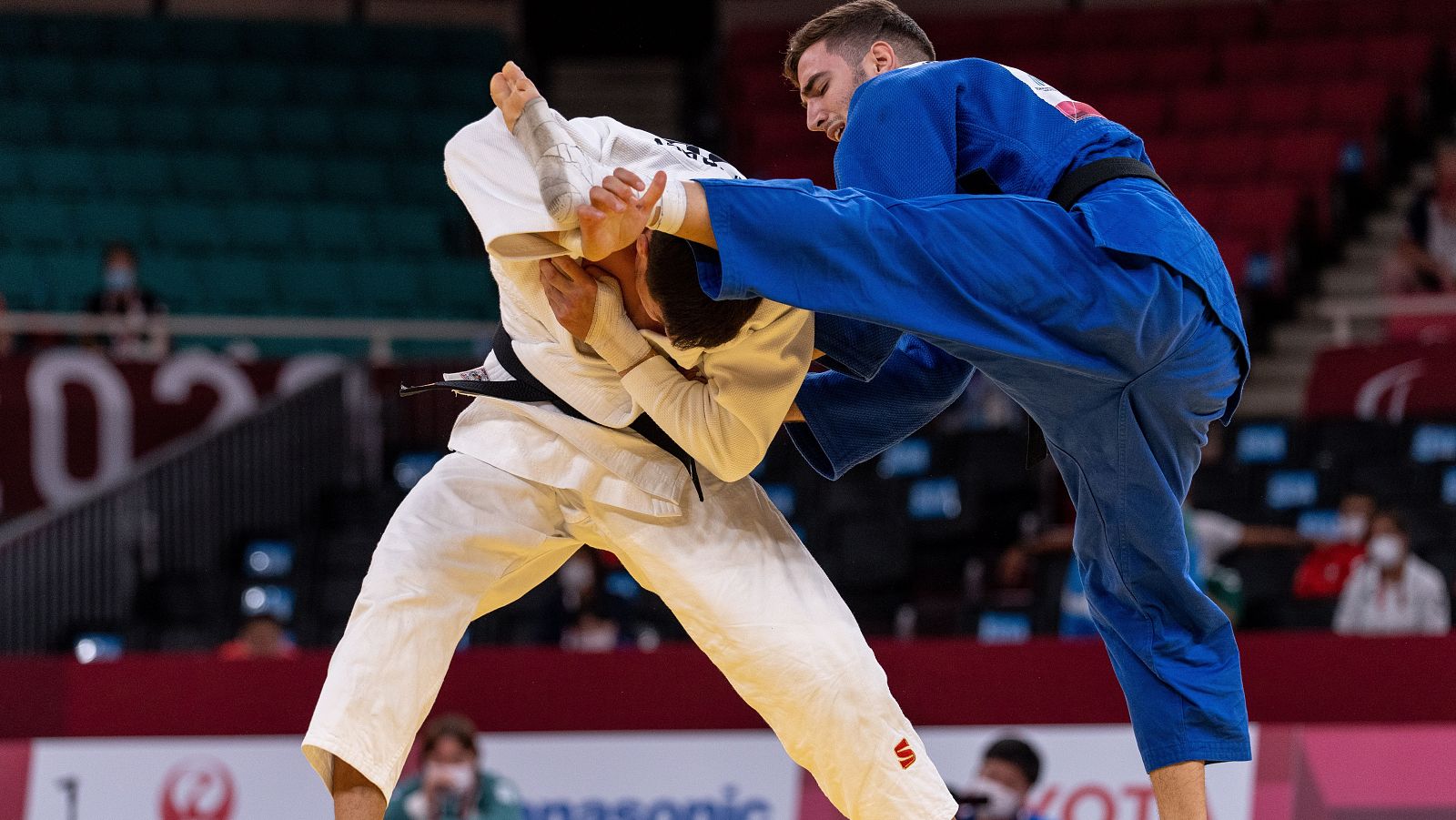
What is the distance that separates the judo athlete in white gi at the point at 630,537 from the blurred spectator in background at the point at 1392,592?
3.89 m

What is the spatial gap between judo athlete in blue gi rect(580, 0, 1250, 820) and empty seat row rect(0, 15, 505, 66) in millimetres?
10072

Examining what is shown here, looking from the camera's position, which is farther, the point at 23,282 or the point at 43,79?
the point at 43,79

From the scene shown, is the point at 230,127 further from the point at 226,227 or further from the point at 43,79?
the point at 43,79

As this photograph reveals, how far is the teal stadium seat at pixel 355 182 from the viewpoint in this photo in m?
11.3

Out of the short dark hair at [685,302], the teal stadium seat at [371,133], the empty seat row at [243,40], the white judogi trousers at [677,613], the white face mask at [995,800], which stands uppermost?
the empty seat row at [243,40]

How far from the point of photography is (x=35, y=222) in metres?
10.5

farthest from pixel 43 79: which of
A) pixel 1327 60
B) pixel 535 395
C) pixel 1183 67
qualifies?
pixel 535 395

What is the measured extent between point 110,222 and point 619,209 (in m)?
9.58

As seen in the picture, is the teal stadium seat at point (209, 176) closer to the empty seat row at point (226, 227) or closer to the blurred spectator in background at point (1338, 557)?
the empty seat row at point (226, 227)

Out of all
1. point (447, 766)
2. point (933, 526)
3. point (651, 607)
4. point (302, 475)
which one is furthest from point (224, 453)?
point (447, 766)

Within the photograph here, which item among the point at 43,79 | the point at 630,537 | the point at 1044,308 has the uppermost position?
the point at 43,79

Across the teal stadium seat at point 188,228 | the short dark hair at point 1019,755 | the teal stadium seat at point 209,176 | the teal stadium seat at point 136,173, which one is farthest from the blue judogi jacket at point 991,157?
the teal stadium seat at point 136,173

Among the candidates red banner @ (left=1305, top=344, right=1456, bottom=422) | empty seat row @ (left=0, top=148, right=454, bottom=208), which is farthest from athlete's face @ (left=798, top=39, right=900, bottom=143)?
empty seat row @ (left=0, top=148, right=454, bottom=208)

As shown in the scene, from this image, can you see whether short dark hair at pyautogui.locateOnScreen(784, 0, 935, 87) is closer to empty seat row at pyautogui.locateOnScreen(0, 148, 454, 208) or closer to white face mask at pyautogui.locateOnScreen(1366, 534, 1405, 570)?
white face mask at pyautogui.locateOnScreen(1366, 534, 1405, 570)
